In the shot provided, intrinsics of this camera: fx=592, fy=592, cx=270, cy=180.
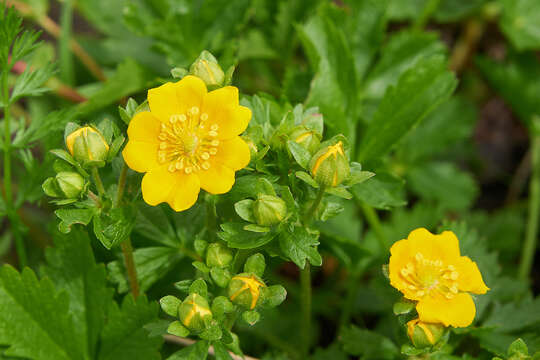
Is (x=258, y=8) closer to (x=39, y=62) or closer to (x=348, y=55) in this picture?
(x=348, y=55)

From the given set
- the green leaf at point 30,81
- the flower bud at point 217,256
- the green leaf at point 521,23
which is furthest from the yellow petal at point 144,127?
the green leaf at point 521,23

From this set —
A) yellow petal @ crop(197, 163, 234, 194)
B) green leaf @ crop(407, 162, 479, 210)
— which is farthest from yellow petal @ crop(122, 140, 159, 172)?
green leaf @ crop(407, 162, 479, 210)

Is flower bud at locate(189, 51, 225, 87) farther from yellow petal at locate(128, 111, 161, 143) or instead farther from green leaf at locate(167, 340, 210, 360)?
green leaf at locate(167, 340, 210, 360)

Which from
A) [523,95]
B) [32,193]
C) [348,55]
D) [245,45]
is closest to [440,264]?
[348,55]

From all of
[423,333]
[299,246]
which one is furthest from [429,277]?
[299,246]

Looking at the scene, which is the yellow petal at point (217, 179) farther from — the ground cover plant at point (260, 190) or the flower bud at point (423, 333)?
the flower bud at point (423, 333)
